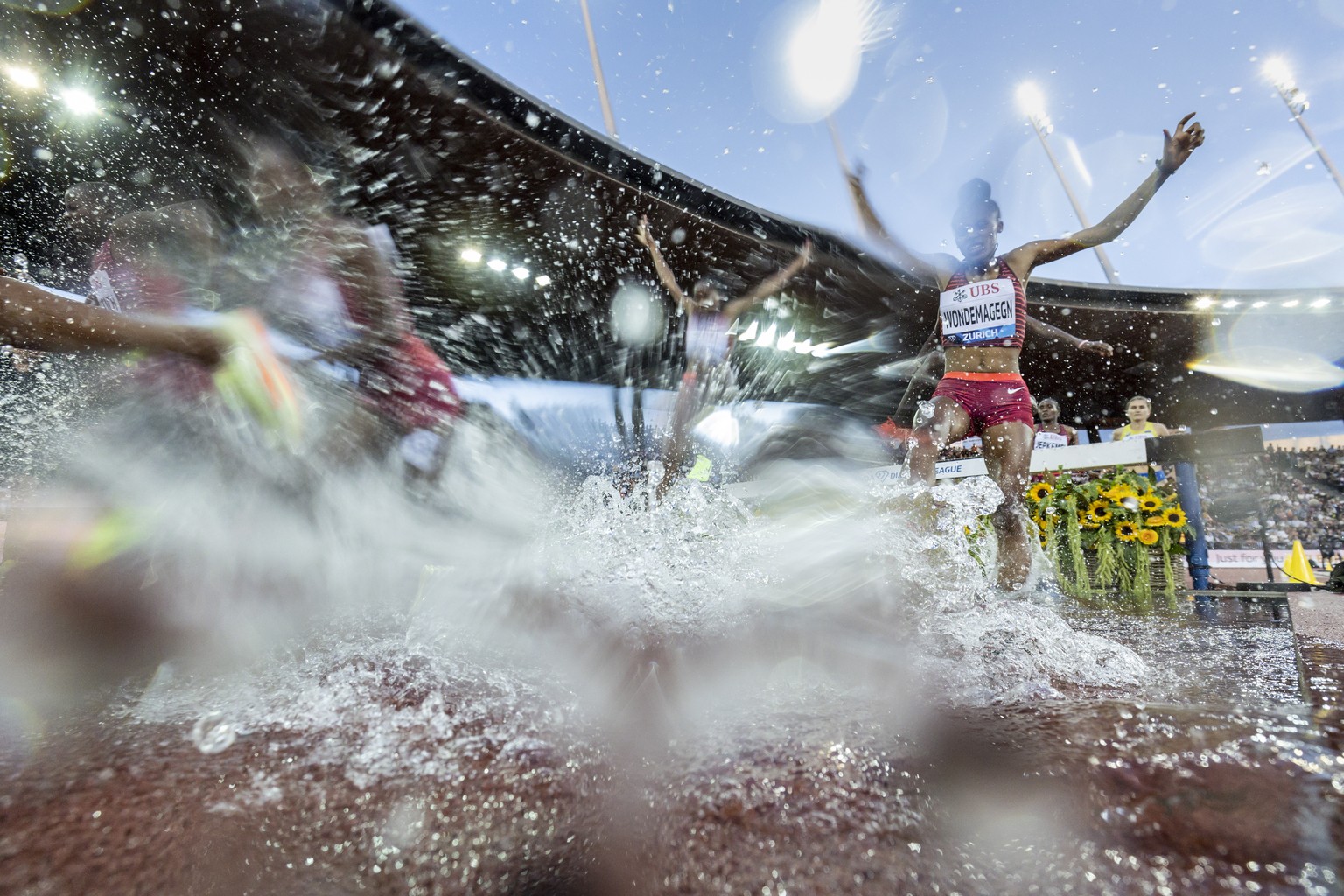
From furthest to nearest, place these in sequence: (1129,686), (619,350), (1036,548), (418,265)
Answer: (619,350), (418,265), (1036,548), (1129,686)

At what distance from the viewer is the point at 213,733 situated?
0.87 m

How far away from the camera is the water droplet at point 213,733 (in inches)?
31.9

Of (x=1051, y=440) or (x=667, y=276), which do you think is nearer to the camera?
(x=667, y=276)

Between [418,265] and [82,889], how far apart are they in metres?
9.68

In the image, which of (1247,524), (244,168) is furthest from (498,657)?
(1247,524)

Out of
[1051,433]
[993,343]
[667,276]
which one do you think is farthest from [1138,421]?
[667,276]

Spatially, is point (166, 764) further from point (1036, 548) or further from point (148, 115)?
point (148, 115)

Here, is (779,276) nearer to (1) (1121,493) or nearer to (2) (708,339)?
(2) (708,339)

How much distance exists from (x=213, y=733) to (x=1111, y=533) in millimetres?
4851

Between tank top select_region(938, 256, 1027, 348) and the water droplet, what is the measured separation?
3139mm

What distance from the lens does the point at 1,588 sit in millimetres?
1541

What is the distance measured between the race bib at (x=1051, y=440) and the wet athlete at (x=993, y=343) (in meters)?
3.78

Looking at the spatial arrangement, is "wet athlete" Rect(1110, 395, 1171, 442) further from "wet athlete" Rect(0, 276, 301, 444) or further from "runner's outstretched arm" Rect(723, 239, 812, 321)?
"wet athlete" Rect(0, 276, 301, 444)

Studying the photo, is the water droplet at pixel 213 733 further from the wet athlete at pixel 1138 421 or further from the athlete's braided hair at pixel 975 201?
the wet athlete at pixel 1138 421
